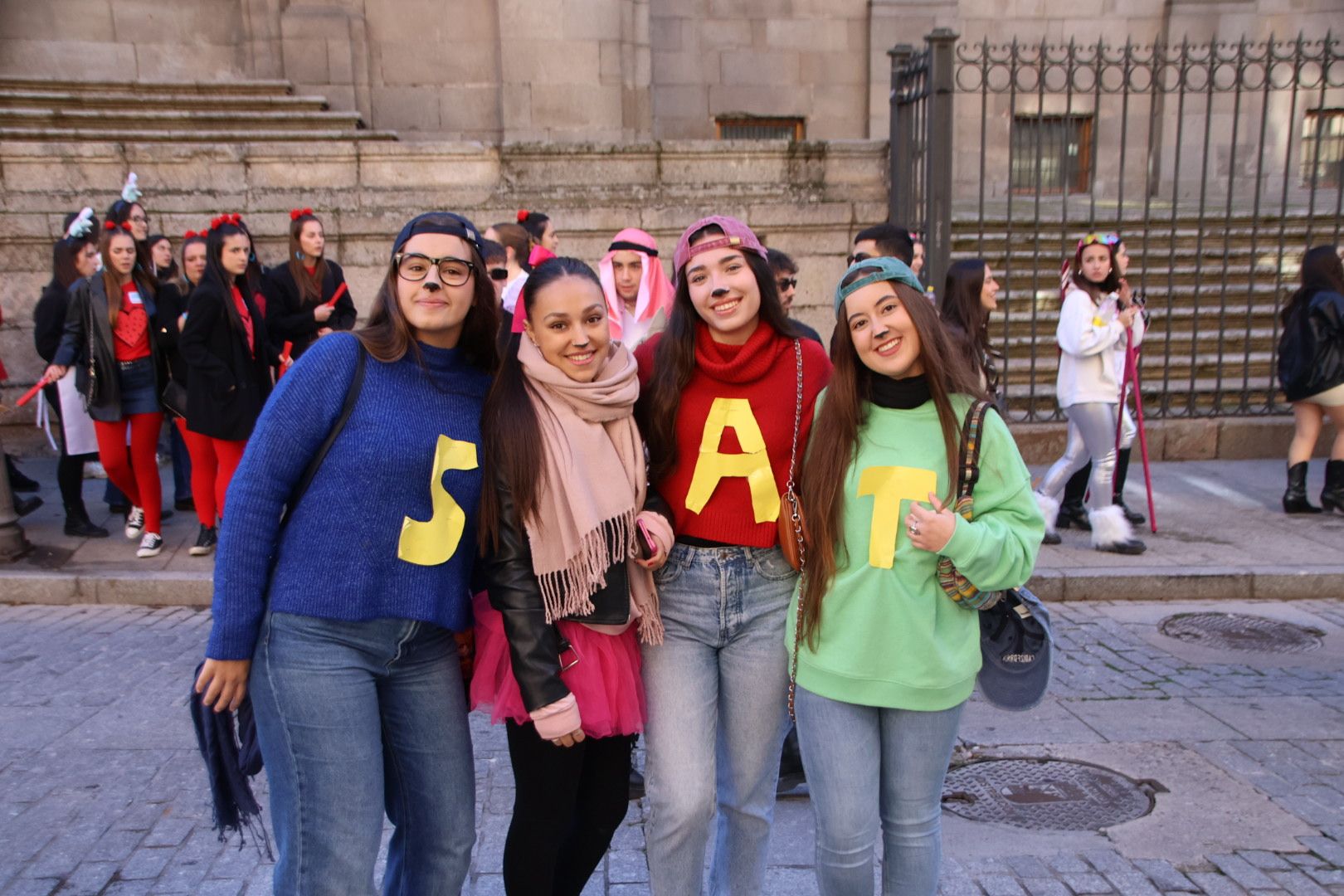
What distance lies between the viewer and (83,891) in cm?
346

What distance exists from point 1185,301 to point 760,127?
21.0 feet

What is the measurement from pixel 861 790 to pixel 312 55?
40.4ft

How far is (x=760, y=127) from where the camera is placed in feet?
51.0

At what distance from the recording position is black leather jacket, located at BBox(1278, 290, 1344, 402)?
787cm

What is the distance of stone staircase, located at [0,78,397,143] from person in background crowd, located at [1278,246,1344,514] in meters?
8.63

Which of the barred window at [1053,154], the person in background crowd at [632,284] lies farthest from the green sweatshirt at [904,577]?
the barred window at [1053,154]

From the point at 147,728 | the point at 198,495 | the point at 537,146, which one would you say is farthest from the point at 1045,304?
the point at 147,728

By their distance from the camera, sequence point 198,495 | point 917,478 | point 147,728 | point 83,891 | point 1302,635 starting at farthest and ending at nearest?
point 198,495
point 1302,635
point 147,728
point 83,891
point 917,478

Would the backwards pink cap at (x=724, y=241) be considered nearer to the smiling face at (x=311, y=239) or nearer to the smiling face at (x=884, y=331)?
the smiling face at (x=884, y=331)

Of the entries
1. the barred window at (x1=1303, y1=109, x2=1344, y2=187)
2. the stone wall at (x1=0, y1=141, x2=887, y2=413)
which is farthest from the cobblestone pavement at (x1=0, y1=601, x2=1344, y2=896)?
the barred window at (x1=1303, y1=109, x2=1344, y2=187)

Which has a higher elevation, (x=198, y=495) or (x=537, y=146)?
(x=537, y=146)

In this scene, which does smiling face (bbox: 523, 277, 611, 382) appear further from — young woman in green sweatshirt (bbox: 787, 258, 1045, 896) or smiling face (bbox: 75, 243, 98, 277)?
smiling face (bbox: 75, 243, 98, 277)

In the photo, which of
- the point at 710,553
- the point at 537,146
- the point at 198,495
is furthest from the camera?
the point at 537,146

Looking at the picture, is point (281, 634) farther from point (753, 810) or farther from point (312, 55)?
point (312, 55)
